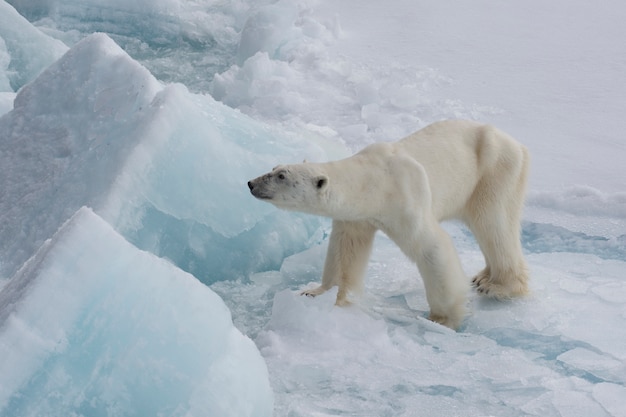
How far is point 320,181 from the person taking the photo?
3.36m

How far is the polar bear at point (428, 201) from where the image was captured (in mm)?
3434

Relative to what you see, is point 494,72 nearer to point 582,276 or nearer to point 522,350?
point 582,276

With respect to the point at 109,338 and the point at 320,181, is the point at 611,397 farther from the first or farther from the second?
the point at 109,338

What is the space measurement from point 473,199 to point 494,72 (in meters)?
3.49

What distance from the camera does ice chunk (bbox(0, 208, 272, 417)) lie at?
7.70 ft

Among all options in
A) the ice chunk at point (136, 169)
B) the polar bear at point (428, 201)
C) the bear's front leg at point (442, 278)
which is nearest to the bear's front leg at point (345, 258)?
the polar bear at point (428, 201)

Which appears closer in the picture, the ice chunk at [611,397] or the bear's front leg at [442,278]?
the ice chunk at [611,397]

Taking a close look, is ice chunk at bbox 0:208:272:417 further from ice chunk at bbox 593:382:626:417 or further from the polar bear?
ice chunk at bbox 593:382:626:417

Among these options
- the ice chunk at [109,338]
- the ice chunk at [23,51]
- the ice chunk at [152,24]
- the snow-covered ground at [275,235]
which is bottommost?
the ice chunk at [152,24]

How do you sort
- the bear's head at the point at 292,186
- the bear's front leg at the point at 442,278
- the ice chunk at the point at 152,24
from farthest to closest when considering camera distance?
the ice chunk at the point at 152,24, the bear's front leg at the point at 442,278, the bear's head at the point at 292,186

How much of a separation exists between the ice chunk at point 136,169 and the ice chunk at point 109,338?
1197 millimetres

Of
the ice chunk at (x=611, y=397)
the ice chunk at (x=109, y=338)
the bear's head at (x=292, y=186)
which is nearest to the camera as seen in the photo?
the ice chunk at (x=109, y=338)

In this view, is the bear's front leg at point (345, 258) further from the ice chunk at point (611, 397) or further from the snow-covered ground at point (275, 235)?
the ice chunk at point (611, 397)

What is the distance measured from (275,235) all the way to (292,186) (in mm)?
926
